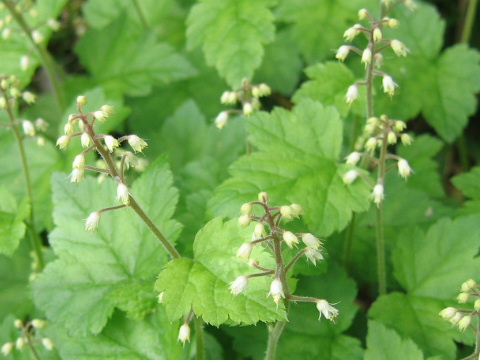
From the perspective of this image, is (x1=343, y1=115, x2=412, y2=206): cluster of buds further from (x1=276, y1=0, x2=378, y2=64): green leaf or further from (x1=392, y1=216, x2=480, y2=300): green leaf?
(x1=276, y1=0, x2=378, y2=64): green leaf

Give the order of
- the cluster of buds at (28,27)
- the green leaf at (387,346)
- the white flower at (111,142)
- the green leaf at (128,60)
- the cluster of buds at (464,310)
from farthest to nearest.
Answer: the green leaf at (128,60) → the cluster of buds at (28,27) → the green leaf at (387,346) → the cluster of buds at (464,310) → the white flower at (111,142)

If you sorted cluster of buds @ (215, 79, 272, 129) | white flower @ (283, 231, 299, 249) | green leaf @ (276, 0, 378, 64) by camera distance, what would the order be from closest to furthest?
1. white flower @ (283, 231, 299, 249)
2. cluster of buds @ (215, 79, 272, 129)
3. green leaf @ (276, 0, 378, 64)

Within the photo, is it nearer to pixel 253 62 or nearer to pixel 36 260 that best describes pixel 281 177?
pixel 253 62

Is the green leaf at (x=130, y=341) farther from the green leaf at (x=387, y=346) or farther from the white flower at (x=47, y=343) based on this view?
the green leaf at (x=387, y=346)

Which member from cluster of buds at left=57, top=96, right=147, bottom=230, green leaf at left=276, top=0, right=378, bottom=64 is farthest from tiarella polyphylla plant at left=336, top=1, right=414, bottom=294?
green leaf at left=276, top=0, right=378, bottom=64

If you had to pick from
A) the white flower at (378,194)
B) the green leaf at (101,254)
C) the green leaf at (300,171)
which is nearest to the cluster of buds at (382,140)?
the white flower at (378,194)

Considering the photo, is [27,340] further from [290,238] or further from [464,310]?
[464,310]

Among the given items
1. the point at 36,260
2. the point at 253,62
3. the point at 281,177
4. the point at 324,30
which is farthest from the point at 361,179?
the point at 36,260
